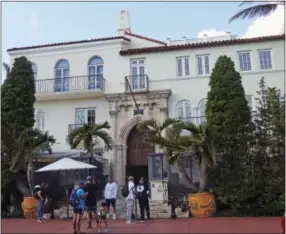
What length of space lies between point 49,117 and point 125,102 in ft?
18.0

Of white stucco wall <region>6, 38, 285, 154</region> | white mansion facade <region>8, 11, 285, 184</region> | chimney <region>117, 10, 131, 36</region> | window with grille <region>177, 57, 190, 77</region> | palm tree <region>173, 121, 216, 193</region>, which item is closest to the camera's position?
palm tree <region>173, 121, 216, 193</region>

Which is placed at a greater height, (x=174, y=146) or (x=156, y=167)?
(x=174, y=146)

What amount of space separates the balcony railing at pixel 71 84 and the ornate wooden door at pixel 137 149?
379 centimetres

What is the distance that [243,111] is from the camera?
1662 cm

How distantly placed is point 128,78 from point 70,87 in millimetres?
4002

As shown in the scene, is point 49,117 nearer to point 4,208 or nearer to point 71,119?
point 71,119

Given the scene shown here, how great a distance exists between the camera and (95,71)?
25234mm

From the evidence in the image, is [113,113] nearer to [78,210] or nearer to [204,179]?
[204,179]

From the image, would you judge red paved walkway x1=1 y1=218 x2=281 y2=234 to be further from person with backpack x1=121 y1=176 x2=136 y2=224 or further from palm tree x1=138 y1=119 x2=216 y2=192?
palm tree x1=138 y1=119 x2=216 y2=192

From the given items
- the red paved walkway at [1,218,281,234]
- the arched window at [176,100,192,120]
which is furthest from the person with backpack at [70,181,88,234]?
the arched window at [176,100,192,120]

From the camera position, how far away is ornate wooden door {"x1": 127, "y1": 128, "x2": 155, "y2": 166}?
23.9m

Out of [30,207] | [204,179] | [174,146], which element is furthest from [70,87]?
[204,179]

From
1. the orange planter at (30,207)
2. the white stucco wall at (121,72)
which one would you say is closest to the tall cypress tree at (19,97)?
the orange planter at (30,207)

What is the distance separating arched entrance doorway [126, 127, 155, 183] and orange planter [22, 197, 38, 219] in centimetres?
810
